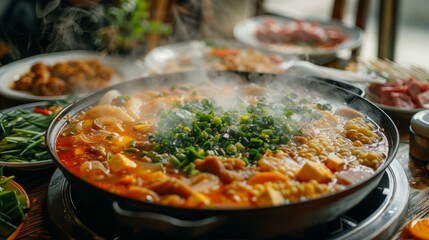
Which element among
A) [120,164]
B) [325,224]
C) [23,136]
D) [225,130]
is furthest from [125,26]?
[325,224]

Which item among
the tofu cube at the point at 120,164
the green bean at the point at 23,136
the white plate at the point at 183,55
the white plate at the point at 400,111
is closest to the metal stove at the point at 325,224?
the tofu cube at the point at 120,164

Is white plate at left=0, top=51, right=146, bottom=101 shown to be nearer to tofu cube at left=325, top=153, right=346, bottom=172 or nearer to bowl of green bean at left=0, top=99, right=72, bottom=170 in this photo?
bowl of green bean at left=0, top=99, right=72, bottom=170

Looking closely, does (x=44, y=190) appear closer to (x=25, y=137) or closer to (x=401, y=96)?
(x=25, y=137)

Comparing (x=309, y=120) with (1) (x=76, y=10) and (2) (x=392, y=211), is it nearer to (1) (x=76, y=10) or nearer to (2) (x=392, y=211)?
(2) (x=392, y=211)

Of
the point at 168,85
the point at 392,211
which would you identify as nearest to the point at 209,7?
the point at 168,85

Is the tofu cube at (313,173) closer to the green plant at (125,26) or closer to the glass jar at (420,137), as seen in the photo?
the glass jar at (420,137)
